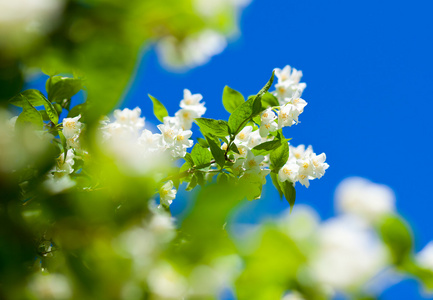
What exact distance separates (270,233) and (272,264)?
5cm

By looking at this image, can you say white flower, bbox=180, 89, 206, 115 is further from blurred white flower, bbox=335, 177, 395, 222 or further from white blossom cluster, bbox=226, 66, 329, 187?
blurred white flower, bbox=335, 177, 395, 222

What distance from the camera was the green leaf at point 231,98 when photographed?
1865 mm

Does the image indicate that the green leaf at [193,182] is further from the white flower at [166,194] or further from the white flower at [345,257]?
the white flower at [345,257]

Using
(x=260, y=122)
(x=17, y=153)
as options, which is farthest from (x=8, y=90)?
(x=260, y=122)

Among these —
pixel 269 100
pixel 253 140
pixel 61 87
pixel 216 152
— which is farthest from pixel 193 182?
pixel 61 87

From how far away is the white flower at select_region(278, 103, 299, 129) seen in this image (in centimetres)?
176

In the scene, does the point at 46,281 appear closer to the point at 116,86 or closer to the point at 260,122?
the point at 116,86

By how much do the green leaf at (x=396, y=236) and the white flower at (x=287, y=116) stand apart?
1261mm

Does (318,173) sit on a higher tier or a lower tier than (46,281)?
higher

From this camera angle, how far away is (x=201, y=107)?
216 cm

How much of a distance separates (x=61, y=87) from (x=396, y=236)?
1521 mm

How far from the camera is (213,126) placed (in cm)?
170

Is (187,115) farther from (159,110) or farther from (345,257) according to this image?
(345,257)

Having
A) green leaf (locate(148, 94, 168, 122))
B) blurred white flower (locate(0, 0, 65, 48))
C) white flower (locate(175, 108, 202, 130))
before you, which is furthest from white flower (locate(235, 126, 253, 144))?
blurred white flower (locate(0, 0, 65, 48))
